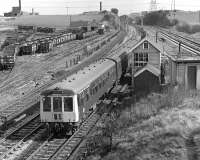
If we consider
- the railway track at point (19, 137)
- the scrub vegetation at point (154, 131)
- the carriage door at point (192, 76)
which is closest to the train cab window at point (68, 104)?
the scrub vegetation at point (154, 131)

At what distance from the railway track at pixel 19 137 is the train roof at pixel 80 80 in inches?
101

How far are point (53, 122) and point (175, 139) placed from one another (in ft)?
22.3

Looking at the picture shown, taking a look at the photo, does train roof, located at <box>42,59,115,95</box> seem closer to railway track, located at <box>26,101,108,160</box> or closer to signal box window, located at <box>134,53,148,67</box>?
railway track, located at <box>26,101,108,160</box>

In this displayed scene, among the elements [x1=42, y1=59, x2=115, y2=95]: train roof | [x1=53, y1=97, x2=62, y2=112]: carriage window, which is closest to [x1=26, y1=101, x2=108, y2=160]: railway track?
[x1=53, y1=97, x2=62, y2=112]: carriage window

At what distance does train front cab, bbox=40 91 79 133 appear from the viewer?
20.2 meters

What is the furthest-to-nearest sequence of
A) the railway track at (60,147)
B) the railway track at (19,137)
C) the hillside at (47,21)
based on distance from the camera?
the hillside at (47,21) → the railway track at (19,137) → the railway track at (60,147)

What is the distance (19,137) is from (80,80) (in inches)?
183

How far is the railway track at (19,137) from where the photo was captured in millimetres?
18589

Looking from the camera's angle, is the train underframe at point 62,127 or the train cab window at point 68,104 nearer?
the train cab window at point 68,104

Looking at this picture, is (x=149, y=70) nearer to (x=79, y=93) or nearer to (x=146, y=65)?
(x=146, y=65)

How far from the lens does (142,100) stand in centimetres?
2553

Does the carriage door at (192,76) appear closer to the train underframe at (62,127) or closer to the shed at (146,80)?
the shed at (146,80)

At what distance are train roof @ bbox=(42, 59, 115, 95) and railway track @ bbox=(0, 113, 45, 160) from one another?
256 cm

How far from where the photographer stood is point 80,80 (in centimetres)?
2245
